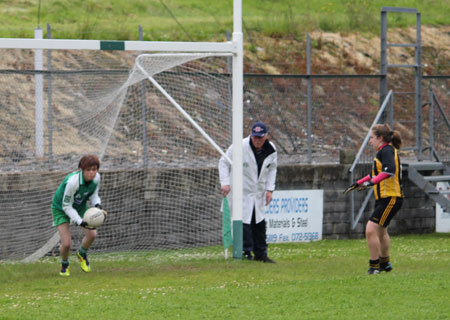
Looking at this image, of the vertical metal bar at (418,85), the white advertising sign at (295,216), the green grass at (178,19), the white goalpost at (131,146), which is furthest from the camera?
the green grass at (178,19)

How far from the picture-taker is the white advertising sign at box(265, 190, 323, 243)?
44.4 feet

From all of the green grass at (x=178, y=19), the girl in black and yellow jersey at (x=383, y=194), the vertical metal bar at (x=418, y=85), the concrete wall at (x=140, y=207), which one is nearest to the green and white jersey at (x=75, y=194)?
the concrete wall at (x=140, y=207)

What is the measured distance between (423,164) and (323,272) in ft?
18.7

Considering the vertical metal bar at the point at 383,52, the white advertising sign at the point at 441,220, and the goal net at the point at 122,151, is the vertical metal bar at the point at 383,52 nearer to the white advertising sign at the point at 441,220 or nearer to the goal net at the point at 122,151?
the white advertising sign at the point at 441,220

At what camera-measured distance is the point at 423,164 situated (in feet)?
48.1

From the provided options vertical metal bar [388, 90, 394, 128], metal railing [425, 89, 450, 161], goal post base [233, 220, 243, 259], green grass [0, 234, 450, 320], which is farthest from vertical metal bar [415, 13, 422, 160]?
goal post base [233, 220, 243, 259]

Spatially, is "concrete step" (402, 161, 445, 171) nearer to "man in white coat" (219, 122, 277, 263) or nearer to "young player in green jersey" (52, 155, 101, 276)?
"man in white coat" (219, 122, 277, 263)

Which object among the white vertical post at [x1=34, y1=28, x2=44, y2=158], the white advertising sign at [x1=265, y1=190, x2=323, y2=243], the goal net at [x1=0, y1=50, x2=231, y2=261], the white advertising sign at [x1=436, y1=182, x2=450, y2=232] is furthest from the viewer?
the white advertising sign at [x1=436, y1=182, x2=450, y2=232]

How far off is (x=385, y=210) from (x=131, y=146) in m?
4.65

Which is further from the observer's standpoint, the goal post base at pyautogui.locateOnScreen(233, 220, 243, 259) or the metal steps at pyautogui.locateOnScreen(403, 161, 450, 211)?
the metal steps at pyautogui.locateOnScreen(403, 161, 450, 211)

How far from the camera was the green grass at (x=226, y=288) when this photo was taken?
700 cm

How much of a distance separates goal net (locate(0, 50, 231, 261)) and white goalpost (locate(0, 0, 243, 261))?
0.05ft

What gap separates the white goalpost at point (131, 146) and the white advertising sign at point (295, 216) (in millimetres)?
1126

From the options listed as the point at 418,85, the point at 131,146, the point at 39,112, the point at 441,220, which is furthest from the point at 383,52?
the point at 39,112
